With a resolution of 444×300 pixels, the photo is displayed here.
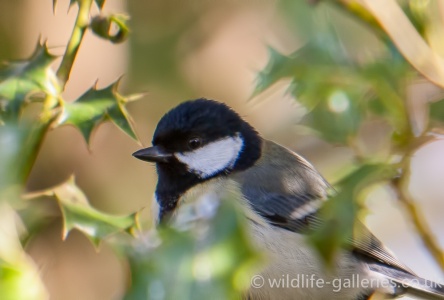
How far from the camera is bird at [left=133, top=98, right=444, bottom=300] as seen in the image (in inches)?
84.3

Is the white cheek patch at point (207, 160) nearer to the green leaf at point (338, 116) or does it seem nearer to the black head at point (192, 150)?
the black head at point (192, 150)

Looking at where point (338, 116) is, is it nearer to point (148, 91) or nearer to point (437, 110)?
point (437, 110)

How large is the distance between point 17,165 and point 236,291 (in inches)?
20.0

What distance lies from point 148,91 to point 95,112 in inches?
79.9

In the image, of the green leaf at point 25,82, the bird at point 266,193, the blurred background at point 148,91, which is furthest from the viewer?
the blurred background at point 148,91

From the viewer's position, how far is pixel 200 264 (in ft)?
2.93

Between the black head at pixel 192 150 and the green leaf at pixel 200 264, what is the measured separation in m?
1.41

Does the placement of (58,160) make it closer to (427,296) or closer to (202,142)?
(202,142)

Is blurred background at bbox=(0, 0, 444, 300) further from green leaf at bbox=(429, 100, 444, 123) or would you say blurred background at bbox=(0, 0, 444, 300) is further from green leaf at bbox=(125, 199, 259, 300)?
green leaf at bbox=(125, 199, 259, 300)

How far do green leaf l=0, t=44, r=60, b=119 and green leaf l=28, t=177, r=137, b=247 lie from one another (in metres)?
0.19

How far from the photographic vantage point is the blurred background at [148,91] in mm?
3301

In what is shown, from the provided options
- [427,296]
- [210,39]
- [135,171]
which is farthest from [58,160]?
[427,296]

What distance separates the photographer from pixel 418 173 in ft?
9.98

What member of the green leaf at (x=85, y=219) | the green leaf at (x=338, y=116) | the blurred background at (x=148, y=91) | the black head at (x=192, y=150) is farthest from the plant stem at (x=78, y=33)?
the blurred background at (x=148, y=91)
